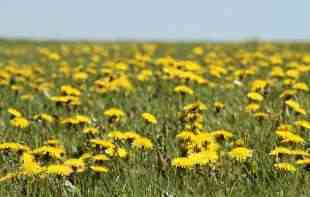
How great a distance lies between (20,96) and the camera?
6516 mm

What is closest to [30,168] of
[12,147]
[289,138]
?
[12,147]

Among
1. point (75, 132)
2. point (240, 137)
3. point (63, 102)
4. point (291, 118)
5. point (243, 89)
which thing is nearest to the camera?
point (240, 137)

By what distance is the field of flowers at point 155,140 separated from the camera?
332 cm

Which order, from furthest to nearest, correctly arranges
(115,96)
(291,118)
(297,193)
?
(115,96) → (291,118) → (297,193)

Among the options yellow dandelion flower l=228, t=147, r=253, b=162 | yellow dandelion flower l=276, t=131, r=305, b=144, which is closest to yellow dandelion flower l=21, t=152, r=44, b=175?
yellow dandelion flower l=228, t=147, r=253, b=162

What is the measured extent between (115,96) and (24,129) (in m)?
1.62

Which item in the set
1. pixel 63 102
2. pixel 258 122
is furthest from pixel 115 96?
pixel 258 122

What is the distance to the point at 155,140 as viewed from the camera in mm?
4363

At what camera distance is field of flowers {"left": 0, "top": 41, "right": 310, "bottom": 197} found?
332 cm

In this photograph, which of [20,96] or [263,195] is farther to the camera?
[20,96]

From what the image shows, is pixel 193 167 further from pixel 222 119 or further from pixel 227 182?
pixel 222 119

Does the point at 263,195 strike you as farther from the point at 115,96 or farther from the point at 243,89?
the point at 243,89

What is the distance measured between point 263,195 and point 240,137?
134 cm

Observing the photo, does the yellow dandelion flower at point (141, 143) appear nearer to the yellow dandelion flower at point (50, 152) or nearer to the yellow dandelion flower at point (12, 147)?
the yellow dandelion flower at point (50, 152)
